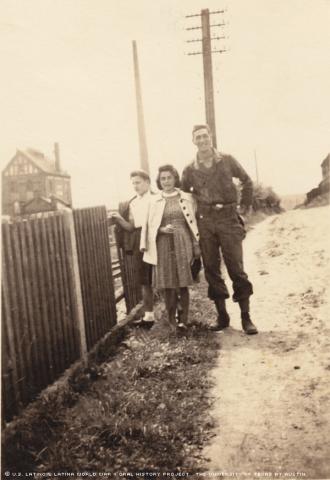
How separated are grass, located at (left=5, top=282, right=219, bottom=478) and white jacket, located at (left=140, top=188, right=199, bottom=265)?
103 centimetres

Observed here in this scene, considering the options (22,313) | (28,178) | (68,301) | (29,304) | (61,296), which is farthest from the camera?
(28,178)

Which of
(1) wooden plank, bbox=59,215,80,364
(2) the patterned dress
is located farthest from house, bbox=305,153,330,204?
(1) wooden plank, bbox=59,215,80,364

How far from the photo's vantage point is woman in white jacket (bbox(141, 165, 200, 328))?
16.1ft

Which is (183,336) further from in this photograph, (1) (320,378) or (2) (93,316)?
(1) (320,378)

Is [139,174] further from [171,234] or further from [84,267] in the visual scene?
[84,267]

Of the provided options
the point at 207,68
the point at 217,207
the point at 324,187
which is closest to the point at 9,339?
the point at 217,207

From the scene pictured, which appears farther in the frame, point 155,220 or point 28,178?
point 28,178

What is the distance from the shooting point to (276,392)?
356cm

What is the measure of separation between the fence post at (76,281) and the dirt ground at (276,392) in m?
1.25

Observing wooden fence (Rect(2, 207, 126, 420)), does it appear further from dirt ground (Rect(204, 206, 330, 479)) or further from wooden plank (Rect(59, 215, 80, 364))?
dirt ground (Rect(204, 206, 330, 479))

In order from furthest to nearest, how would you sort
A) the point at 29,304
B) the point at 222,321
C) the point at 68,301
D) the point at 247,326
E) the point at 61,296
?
the point at 222,321, the point at 247,326, the point at 68,301, the point at 61,296, the point at 29,304

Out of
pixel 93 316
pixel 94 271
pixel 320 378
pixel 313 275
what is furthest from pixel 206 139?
pixel 313 275

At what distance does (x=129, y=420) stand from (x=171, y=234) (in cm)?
221

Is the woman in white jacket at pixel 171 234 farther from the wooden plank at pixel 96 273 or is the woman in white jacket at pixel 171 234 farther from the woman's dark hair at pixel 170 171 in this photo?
the wooden plank at pixel 96 273
